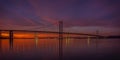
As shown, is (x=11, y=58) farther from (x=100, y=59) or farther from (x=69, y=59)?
(x=100, y=59)

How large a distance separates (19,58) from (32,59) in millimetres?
2526

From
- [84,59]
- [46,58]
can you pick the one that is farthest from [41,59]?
[84,59]

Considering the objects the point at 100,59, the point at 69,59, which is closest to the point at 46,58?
the point at 69,59

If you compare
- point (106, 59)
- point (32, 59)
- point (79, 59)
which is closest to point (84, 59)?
point (79, 59)

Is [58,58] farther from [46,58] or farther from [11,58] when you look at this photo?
[11,58]

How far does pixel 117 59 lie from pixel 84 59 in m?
6.38

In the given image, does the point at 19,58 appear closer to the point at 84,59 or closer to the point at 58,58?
the point at 58,58

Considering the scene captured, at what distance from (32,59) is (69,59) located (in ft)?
23.8

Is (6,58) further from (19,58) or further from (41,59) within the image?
(41,59)

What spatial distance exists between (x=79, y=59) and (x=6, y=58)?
14238 millimetres

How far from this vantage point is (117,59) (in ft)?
174

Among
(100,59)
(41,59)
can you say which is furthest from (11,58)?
(100,59)

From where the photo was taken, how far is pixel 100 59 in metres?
55.0

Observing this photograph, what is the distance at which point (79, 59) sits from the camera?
174 ft
